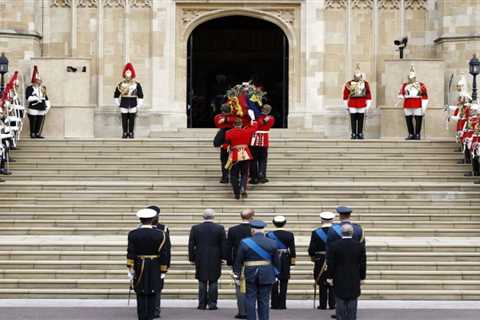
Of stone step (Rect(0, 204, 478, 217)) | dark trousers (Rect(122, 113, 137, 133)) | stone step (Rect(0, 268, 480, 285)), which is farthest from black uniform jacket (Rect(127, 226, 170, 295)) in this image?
dark trousers (Rect(122, 113, 137, 133))

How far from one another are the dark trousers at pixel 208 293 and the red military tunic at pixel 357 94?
1347 cm

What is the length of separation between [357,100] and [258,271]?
610 inches

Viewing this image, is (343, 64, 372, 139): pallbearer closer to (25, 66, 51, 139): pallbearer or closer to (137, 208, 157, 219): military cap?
(25, 66, 51, 139): pallbearer

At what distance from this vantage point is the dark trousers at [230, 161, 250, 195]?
2359cm

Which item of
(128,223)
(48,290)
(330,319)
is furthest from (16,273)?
(330,319)

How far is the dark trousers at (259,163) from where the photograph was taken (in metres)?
24.7

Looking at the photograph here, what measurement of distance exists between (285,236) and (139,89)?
13.3 metres

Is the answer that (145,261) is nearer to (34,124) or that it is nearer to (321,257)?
(321,257)

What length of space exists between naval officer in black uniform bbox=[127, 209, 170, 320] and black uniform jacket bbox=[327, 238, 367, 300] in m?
2.47

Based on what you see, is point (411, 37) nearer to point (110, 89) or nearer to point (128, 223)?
point (110, 89)

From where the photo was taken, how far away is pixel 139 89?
30016 mm

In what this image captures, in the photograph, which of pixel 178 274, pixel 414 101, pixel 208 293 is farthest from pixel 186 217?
pixel 414 101

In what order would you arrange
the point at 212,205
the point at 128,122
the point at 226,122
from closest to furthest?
the point at 212,205, the point at 226,122, the point at 128,122

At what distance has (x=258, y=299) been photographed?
15.4m
